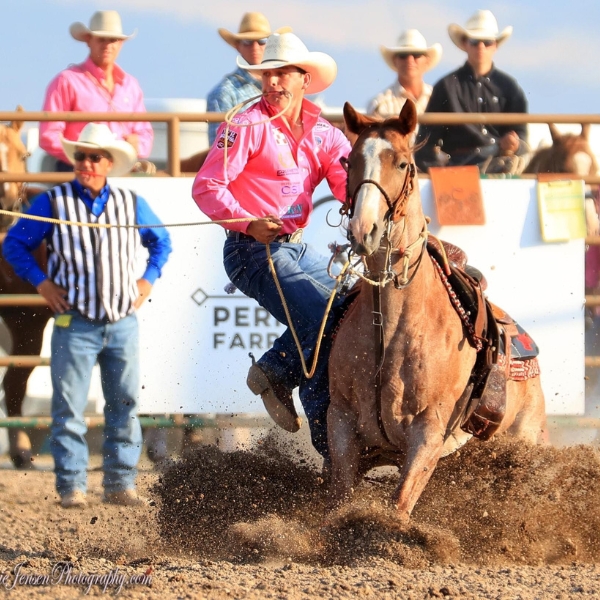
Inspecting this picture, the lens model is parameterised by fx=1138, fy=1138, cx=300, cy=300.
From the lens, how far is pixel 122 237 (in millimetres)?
6684

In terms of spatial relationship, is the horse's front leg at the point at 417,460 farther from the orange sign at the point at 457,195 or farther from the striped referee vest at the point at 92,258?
the orange sign at the point at 457,195

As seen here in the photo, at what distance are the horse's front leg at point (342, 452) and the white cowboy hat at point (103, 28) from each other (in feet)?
11.7

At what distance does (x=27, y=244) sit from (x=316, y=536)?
9.89ft

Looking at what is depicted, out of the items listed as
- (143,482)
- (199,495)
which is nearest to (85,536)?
(199,495)

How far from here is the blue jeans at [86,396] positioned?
21.3 feet

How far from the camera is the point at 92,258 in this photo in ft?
21.6

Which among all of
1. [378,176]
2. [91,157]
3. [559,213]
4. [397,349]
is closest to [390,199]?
[378,176]

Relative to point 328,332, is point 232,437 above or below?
below

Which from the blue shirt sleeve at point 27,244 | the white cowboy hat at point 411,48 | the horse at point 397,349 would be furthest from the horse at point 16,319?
the horse at point 397,349

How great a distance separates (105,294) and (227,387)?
93cm

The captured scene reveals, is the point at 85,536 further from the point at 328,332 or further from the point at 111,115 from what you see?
the point at 111,115

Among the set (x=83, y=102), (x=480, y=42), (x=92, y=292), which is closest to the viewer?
(x=92, y=292)

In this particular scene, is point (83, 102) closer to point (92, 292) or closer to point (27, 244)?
point (27, 244)

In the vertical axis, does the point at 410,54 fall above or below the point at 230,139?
above
